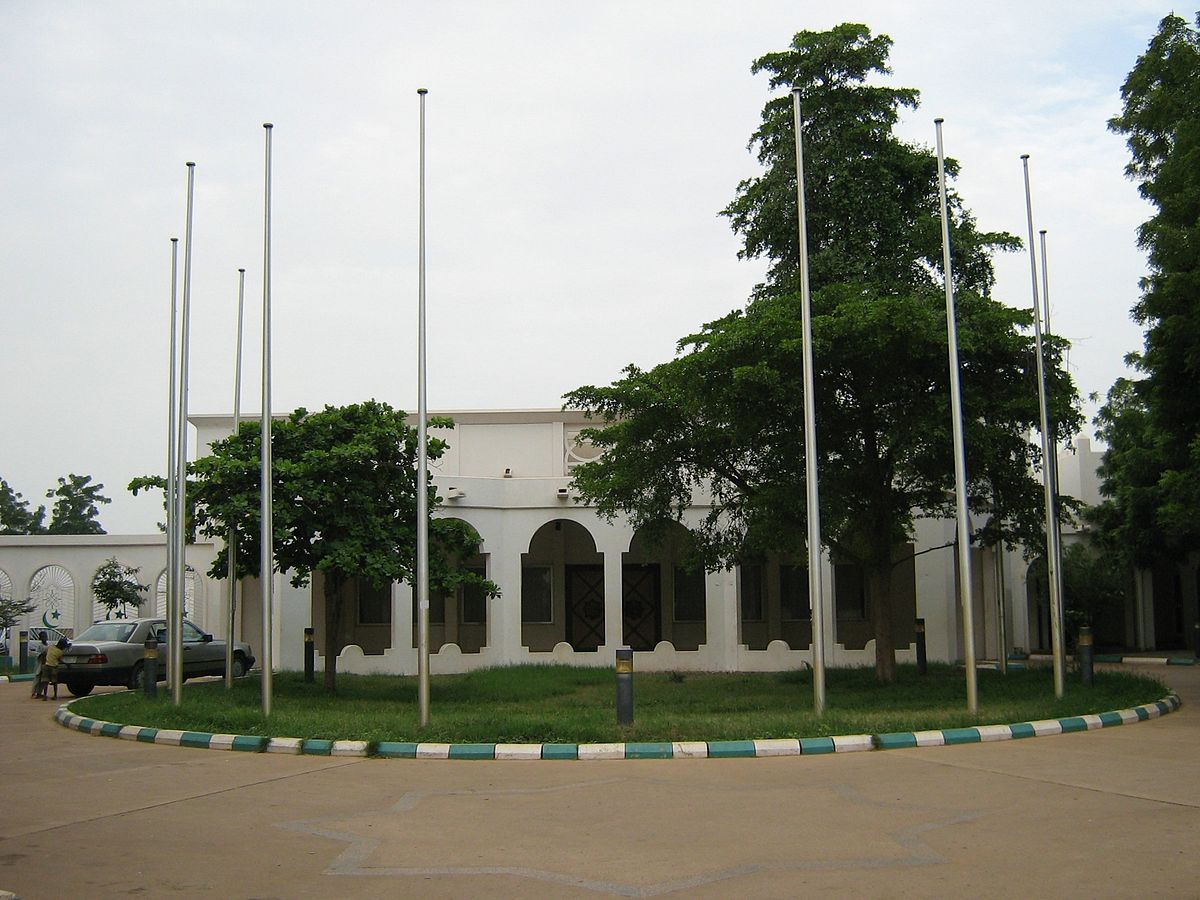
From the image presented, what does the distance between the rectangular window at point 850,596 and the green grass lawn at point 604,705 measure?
512cm

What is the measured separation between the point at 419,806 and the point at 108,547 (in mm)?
26290

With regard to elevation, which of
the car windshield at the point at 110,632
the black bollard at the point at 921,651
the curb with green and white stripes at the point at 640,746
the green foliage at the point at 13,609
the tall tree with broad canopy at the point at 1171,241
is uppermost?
the tall tree with broad canopy at the point at 1171,241

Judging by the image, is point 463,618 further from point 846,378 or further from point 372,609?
point 846,378

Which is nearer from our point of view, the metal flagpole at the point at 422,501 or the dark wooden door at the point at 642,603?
the metal flagpole at the point at 422,501

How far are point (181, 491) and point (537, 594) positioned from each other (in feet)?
46.9

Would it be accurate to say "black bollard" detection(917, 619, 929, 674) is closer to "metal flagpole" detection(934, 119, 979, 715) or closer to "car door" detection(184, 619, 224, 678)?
"metal flagpole" detection(934, 119, 979, 715)

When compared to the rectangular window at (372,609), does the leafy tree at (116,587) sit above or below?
above

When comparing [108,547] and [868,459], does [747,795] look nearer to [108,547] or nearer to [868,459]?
[868,459]

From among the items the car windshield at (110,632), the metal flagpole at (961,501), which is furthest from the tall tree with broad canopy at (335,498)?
the metal flagpole at (961,501)

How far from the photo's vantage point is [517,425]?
3122cm

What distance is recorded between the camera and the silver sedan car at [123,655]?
21.3 metres

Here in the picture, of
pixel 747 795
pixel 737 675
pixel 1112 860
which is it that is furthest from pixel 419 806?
pixel 737 675

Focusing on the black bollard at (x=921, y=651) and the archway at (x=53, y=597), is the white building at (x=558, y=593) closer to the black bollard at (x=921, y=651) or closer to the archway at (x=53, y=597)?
the archway at (x=53, y=597)

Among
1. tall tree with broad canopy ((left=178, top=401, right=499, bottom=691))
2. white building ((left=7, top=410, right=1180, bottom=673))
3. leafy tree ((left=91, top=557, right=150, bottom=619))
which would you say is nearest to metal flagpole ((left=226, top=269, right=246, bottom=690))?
tall tree with broad canopy ((left=178, top=401, right=499, bottom=691))
